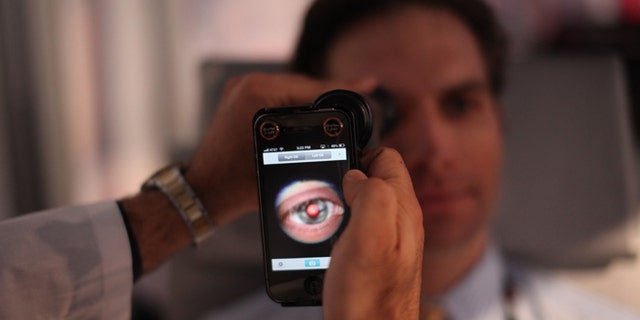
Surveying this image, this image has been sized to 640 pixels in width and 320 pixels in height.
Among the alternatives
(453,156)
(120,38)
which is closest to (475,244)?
(453,156)

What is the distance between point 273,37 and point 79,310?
3.05ft

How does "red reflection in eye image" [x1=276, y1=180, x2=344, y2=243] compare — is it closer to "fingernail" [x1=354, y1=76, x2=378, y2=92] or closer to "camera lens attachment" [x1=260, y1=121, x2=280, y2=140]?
"camera lens attachment" [x1=260, y1=121, x2=280, y2=140]

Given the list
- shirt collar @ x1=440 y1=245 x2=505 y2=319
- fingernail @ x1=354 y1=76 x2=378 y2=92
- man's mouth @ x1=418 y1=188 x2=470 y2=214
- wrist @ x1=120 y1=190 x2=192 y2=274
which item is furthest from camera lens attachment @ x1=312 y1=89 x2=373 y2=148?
shirt collar @ x1=440 y1=245 x2=505 y2=319

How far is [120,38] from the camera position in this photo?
4.47 feet

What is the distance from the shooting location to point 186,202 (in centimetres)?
60

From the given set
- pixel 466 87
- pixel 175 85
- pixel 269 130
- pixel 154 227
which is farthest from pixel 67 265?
pixel 175 85

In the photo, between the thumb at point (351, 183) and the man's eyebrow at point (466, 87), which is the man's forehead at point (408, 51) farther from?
the thumb at point (351, 183)

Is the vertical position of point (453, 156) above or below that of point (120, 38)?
below

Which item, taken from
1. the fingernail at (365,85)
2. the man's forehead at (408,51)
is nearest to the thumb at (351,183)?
the fingernail at (365,85)

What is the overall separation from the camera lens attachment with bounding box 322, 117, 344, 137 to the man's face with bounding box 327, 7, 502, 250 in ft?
0.84

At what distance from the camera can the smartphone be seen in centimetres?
41

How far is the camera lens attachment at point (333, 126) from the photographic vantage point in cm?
42

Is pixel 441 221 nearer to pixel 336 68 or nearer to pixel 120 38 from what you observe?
pixel 336 68

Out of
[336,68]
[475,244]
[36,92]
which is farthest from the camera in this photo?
[36,92]
